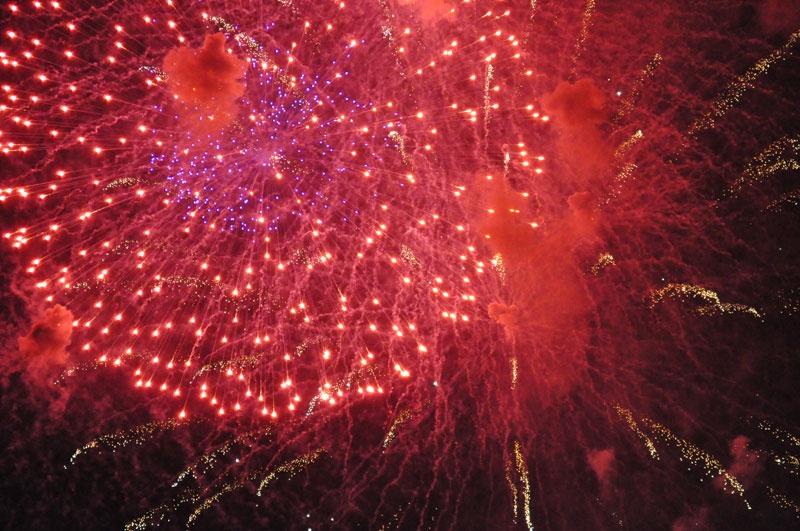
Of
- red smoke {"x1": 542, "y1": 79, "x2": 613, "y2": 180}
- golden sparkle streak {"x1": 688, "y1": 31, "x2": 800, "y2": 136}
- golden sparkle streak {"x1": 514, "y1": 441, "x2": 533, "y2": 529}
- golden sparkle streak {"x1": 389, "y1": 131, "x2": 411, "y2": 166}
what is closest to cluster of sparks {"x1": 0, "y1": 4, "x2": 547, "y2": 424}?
golden sparkle streak {"x1": 389, "y1": 131, "x2": 411, "y2": 166}

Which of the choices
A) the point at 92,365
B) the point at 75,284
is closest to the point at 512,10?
the point at 75,284

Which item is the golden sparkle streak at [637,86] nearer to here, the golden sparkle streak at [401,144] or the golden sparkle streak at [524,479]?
the golden sparkle streak at [401,144]

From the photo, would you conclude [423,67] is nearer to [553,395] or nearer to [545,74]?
[545,74]

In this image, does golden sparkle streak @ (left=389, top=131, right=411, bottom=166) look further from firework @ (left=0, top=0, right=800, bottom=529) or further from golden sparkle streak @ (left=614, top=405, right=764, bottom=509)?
golden sparkle streak @ (left=614, top=405, right=764, bottom=509)

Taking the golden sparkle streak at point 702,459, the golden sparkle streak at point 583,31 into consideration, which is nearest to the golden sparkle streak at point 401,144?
the golden sparkle streak at point 583,31

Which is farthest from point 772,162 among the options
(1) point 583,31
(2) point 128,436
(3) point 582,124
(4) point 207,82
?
(2) point 128,436

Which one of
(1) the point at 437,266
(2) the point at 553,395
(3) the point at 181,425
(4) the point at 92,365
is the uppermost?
(1) the point at 437,266
